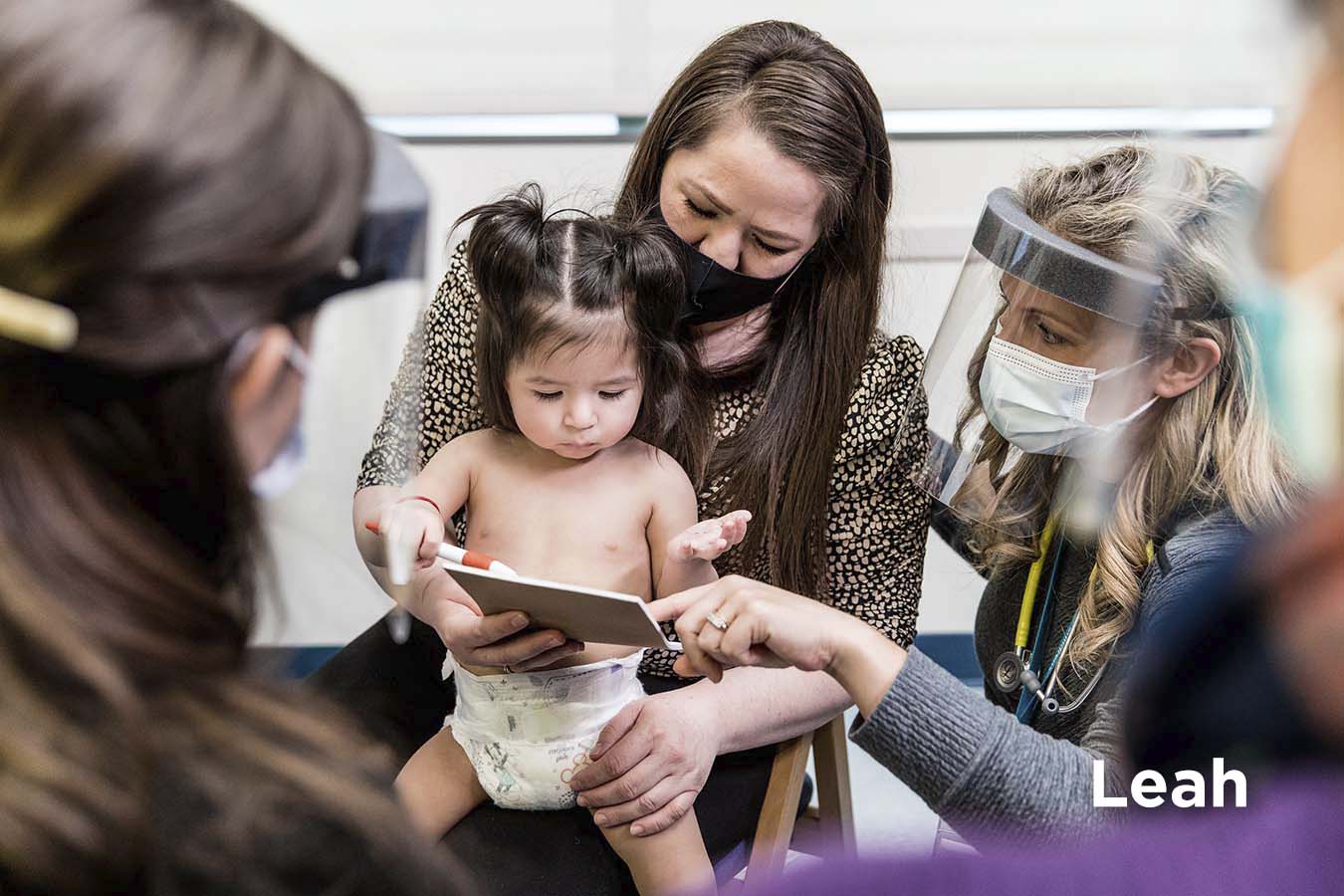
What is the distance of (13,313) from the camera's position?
2.01 feet

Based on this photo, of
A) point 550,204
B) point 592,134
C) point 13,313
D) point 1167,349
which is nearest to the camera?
point 13,313

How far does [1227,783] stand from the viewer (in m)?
0.45

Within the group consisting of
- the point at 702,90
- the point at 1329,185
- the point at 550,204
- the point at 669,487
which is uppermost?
the point at 1329,185

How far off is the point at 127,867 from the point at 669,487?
3.19 feet

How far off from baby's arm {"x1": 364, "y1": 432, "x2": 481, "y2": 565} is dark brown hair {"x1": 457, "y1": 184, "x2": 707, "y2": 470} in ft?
0.24

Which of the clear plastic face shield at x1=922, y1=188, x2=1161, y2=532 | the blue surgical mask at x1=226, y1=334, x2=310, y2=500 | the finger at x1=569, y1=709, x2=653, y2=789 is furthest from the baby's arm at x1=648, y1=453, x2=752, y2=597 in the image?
the blue surgical mask at x1=226, y1=334, x2=310, y2=500

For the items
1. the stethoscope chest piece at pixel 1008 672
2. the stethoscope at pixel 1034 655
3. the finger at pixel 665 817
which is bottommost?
the finger at pixel 665 817

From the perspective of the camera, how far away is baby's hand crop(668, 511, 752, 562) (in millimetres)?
1363

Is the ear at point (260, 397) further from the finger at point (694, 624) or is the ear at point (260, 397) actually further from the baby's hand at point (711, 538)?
the baby's hand at point (711, 538)

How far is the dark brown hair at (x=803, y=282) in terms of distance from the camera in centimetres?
151

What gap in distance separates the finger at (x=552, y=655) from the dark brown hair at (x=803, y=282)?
33 cm

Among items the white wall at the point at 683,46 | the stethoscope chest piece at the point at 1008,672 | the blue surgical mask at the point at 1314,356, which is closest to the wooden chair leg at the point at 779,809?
the stethoscope chest piece at the point at 1008,672

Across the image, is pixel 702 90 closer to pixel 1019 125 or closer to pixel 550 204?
pixel 550 204

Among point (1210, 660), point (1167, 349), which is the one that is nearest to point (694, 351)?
point (1167, 349)
